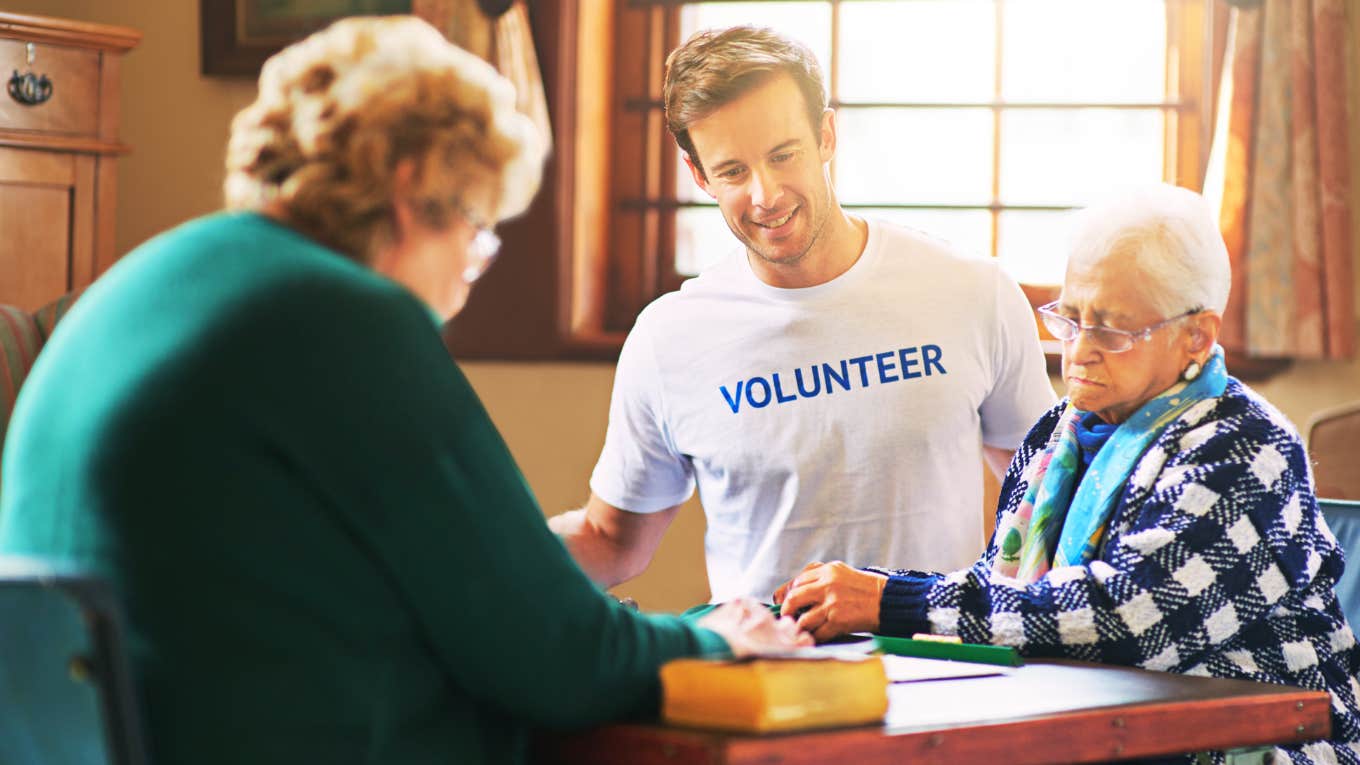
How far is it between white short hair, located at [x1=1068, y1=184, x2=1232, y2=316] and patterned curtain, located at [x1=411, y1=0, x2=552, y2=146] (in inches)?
80.8

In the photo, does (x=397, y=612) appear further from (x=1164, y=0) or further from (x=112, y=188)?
(x=1164, y=0)

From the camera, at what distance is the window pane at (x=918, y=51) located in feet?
12.4

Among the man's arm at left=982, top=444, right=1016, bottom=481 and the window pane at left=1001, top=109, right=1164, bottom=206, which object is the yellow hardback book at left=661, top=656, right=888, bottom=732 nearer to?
the man's arm at left=982, top=444, right=1016, bottom=481

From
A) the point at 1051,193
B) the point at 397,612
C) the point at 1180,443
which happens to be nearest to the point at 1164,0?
the point at 1051,193

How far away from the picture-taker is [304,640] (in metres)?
1.22

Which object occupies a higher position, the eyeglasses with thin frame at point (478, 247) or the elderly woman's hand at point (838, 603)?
the eyeglasses with thin frame at point (478, 247)

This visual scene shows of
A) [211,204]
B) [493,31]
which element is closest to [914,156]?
[493,31]

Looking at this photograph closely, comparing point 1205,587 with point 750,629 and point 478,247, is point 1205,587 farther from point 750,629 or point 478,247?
point 478,247

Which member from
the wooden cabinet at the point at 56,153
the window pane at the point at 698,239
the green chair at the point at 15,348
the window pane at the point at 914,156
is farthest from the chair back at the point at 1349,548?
the wooden cabinet at the point at 56,153

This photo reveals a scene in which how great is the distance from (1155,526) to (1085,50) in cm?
221

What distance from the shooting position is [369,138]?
133cm

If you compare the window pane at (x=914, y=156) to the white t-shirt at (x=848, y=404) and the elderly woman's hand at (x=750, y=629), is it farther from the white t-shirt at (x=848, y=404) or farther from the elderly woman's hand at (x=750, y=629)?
the elderly woman's hand at (x=750, y=629)

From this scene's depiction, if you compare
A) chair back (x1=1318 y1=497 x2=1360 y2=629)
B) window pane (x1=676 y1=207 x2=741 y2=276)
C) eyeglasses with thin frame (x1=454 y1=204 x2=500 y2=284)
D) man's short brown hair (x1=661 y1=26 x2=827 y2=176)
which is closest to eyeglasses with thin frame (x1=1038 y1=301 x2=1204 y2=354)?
chair back (x1=1318 y1=497 x2=1360 y2=629)

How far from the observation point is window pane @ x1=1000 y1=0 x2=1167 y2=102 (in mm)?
3695
